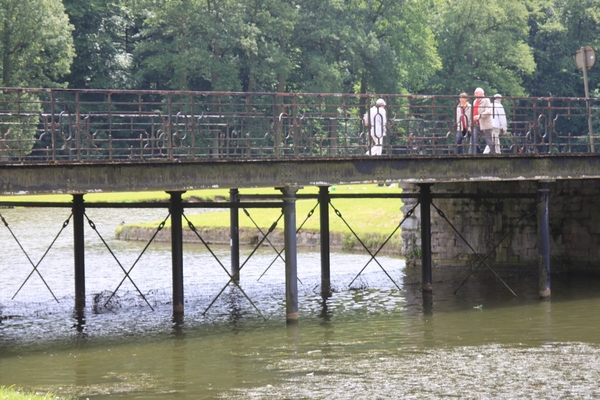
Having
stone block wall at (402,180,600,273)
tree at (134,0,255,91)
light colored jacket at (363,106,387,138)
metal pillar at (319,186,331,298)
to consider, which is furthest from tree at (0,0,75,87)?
light colored jacket at (363,106,387,138)

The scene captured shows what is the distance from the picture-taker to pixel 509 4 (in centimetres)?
7850

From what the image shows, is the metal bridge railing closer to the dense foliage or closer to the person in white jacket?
the person in white jacket

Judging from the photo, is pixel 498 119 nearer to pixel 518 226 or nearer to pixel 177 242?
pixel 518 226

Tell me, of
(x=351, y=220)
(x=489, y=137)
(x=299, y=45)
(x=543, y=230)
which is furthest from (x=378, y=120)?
(x=299, y=45)

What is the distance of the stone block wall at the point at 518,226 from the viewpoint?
2980 cm

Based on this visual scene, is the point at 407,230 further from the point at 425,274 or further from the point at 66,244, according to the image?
the point at 66,244

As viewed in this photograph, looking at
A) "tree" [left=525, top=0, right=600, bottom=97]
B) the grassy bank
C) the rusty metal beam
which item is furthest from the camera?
"tree" [left=525, top=0, right=600, bottom=97]

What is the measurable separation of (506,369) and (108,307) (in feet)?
35.7

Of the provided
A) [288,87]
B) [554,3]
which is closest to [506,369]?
[288,87]

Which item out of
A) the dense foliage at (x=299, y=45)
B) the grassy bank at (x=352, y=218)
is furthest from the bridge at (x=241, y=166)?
the dense foliage at (x=299, y=45)

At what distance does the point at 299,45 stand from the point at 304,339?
55.1 meters

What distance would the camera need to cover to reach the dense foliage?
6316 cm

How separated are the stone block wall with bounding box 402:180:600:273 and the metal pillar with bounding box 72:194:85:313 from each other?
10.2 metres

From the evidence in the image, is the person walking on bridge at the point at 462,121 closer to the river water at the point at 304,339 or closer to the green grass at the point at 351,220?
the river water at the point at 304,339
